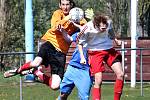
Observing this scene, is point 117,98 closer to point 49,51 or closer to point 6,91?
point 49,51

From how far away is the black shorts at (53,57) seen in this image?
10.7m

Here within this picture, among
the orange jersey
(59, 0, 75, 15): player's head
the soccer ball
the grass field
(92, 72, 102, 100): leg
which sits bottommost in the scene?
the grass field

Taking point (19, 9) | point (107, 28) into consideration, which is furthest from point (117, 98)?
point (19, 9)

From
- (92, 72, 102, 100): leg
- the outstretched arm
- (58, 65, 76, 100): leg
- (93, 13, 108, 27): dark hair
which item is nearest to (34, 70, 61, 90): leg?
(58, 65, 76, 100): leg

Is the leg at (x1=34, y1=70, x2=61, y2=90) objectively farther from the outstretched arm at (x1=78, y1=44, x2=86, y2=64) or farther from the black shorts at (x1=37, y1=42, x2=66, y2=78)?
the outstretched arm at (x1=78, y1=44, x2=86, y2=64)

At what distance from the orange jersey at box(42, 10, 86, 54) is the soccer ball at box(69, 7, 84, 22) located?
0.57ft

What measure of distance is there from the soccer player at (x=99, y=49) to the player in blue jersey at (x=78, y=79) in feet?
0.62

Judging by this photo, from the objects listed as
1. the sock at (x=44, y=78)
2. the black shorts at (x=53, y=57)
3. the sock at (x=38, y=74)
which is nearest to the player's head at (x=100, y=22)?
the black shorts at (x=53, y=57)

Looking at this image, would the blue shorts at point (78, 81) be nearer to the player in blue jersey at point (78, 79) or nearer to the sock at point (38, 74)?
the player in blue jersey at point (78, 79)

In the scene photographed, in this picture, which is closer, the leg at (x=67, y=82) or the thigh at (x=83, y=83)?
the thigh at (x=83, y=83)

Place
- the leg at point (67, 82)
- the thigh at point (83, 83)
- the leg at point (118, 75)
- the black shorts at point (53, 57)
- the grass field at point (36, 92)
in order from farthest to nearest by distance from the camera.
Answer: the grass field at point (36, 92), the black shorts at point (53, 57), the leg at point (118, 75), the leg at point (67, 82), the thigh at point (83, 83)

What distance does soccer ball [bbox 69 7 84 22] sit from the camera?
9.70 metres

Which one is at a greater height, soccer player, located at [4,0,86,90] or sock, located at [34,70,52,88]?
soccer player, located at [4,0,86,90]

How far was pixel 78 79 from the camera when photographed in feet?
31.7
